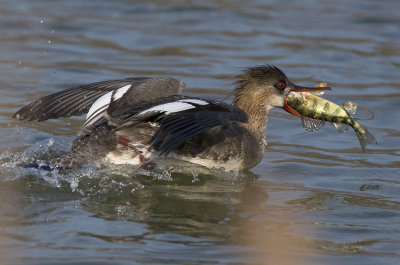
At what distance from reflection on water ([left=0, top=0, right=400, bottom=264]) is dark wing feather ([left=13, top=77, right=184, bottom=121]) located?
0.52 m

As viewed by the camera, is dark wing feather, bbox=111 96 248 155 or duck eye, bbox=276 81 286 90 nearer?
dark wing feather, bbox=111 96 248 155

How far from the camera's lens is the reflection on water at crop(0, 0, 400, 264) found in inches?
210


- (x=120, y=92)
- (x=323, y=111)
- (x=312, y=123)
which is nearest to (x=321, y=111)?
(x=323, y=111)

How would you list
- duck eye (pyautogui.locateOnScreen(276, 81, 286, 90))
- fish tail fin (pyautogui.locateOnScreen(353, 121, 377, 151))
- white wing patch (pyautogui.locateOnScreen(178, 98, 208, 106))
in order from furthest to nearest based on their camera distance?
1. duck eye (pyautogui.locateOnScreen(276, 81, 286, 90))
2. fish tail fin (pyautogui.locateOnScreen(353, 121, 377, 151))
3. white wing patch (pyautogui.locateOnScreen(178, 98, 208, 106))

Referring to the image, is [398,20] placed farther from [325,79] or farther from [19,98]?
[19,98]

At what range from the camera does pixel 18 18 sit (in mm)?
13719

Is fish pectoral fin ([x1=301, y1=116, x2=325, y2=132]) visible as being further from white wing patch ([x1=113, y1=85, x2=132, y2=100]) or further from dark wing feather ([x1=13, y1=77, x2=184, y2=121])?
white wing patch ([x1=113, y1=85, x2=132, y2=100])

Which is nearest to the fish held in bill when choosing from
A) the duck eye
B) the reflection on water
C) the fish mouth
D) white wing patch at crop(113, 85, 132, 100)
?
the fish mouth

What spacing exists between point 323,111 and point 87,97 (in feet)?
8.26

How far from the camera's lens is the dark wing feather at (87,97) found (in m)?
7.35

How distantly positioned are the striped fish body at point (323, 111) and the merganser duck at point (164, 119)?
0.14m

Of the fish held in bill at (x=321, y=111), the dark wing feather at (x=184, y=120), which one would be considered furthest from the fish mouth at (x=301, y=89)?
the dark wing feather at (x=184, y=120)

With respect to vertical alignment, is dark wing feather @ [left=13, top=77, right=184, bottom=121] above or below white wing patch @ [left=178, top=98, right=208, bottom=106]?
below

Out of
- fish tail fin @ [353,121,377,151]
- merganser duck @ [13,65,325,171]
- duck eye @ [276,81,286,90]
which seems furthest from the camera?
duck eye @ [276,81,286,90]
